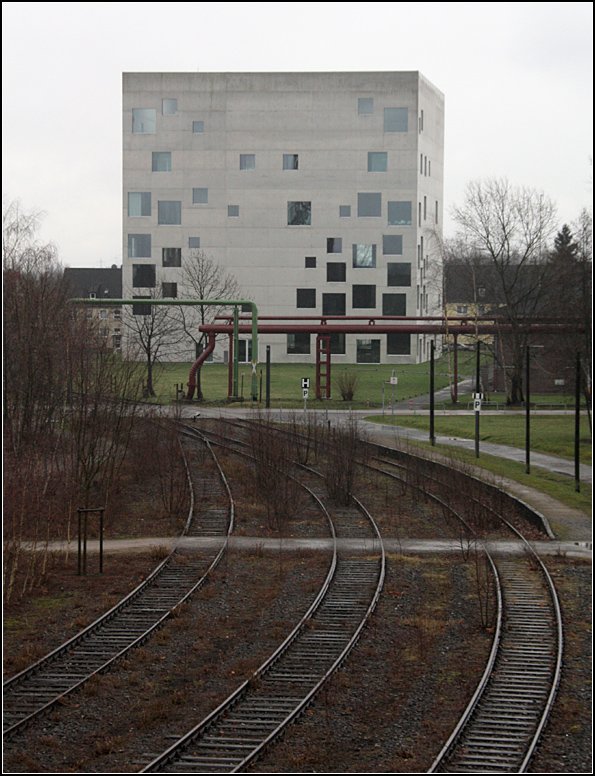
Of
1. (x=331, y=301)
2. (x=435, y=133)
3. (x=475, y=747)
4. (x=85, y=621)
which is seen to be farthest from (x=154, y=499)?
(x=435, y=133)

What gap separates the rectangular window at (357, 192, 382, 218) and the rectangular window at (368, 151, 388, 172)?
6.05 feet

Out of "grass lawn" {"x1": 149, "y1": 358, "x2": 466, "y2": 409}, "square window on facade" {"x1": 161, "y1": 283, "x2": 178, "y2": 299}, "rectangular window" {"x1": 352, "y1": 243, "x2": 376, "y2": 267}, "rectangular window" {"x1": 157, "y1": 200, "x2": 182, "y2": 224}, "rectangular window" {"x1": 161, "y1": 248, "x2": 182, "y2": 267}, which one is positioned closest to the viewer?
"grass lawn" {"x1": 149, "y1": 358, "x2": 466, "y2": 409}

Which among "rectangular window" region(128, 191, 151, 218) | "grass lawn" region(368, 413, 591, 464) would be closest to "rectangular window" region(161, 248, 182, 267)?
"rectangular window" region(128, 191, 151, 218)

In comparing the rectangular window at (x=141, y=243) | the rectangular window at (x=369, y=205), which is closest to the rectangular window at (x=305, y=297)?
the rectangular window at (x=369, y=205)

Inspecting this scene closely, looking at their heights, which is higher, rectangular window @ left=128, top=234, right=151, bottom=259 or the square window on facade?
rectangular window @ left=128, top=234, right=151, bottom=259

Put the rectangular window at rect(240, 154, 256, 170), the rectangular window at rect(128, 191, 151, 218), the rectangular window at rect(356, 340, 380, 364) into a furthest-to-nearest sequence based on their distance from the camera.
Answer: the rectangular window at rect(128, 191, 151, 218), the rectangular window at rect(240, 154, 256, 170), the rectangular window at rect(356, 340, 380, 364)

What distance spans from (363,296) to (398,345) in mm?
4739

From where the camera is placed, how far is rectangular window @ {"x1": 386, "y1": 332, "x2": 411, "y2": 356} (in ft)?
263

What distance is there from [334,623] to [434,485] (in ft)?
49.7

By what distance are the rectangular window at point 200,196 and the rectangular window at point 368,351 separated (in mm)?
15814

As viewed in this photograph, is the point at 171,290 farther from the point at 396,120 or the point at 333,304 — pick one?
the point at 396,120

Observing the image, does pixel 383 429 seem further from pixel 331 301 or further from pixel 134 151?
pixel 134 151

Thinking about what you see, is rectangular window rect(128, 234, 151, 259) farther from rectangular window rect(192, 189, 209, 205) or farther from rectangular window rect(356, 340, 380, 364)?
rectangular window rect(356, 340, 380, 364)

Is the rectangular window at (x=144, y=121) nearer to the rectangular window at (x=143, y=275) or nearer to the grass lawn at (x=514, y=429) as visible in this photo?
the rectangular window at (x=143, y=275)
